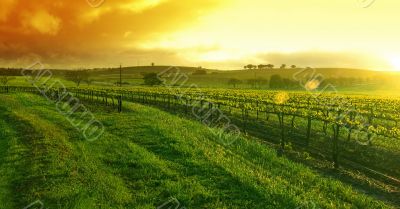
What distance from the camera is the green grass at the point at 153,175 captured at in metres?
12.2

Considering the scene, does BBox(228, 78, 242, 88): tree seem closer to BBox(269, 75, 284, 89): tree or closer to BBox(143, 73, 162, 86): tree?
BBox(269, 75, 284, 89): tree

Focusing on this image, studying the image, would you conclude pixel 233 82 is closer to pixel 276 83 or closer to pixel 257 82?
pixel 257 82

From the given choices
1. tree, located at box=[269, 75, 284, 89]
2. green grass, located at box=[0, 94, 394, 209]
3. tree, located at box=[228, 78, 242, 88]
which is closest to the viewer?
green grass, located at box=[0, 94, 394, 209]

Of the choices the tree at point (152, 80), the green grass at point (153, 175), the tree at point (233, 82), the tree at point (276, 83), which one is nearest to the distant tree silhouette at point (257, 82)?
the tree at point (233, 82)

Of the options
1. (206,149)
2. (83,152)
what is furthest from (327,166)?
(83,152)

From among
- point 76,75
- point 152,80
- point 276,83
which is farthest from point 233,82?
point 76,75

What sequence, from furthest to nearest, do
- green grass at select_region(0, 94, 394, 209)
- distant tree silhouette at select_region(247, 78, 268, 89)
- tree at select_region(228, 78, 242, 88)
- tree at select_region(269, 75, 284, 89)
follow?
tree at select_region(228, 78, 242, 88) → distant tree silhouette at select_region(247, 78, 268, 89) → tree at select_region(269, 75, 284, 89) → green grass at select_region(0, 94, 394, 209)

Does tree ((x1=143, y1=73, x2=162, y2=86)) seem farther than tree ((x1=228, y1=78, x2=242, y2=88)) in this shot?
No

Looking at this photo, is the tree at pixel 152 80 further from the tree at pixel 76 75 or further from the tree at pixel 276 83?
the tree at pixel 276 83

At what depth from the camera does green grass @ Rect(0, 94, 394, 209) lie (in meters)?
12.2

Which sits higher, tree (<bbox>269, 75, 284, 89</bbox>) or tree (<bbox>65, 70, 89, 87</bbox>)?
tree (<bbox>65, 70, 89, 87</bbox>)

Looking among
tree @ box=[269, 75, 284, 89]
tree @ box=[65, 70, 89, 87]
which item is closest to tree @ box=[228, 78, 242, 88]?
tree @ box=[269, 75, 284, 89]

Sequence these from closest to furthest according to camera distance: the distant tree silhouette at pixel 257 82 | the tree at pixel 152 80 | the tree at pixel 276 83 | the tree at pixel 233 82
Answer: the tree at pixel 152 80 → the tree at pixel 276 83 → the distant tree silhouette at pixel 257 82 → the tree at pixel 233 82

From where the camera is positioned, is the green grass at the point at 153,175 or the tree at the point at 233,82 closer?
the green grass at the point at 153,175
